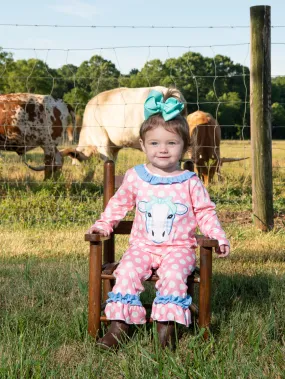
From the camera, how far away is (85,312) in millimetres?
3396

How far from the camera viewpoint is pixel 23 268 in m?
4.76

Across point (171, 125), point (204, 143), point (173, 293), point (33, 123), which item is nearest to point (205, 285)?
point (173, 293)

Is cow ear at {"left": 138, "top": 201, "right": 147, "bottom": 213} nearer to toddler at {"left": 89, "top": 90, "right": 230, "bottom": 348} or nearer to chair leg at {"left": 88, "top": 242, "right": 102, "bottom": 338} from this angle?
toddler at {"left": 89, "top": 90, "right": 230, "bottom": 348}

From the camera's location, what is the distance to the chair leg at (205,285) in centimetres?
299

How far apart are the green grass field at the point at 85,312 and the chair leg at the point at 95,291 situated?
0.07m

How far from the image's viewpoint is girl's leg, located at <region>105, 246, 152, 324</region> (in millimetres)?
3029

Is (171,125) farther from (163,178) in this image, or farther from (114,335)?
(114,335)

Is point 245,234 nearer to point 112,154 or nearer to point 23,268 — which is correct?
point 23,268

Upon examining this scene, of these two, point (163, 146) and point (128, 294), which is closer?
point (128, 294)

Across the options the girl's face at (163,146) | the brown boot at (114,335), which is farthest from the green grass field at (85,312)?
the girl's face at (163,146)

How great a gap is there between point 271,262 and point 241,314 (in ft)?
5.16

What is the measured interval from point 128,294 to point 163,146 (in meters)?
0.82

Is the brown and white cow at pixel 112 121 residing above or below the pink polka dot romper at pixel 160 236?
above

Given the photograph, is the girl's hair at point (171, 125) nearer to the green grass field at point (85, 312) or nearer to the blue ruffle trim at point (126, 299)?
the blue ruffle trim at point (126, 299)
